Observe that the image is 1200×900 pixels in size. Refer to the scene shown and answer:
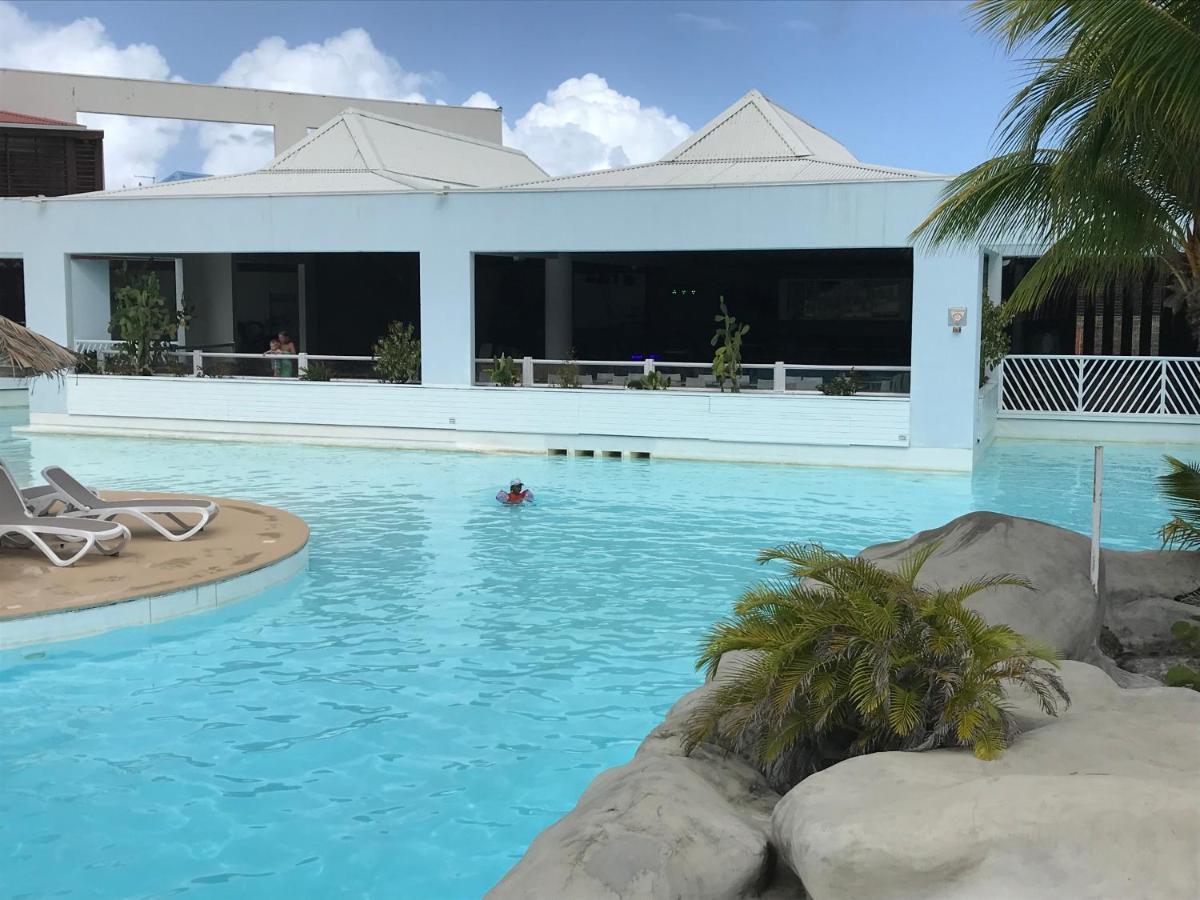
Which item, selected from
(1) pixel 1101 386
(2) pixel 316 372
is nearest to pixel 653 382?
(2) pixel 316 372

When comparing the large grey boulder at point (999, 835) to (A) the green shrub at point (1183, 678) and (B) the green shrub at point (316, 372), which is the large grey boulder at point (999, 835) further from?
(B) the green shrub at point (316, 372)

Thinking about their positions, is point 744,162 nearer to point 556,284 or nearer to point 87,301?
point 556,284

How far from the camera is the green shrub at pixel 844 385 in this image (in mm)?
19219

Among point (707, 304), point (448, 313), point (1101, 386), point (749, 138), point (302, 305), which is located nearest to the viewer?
point (448, 313)

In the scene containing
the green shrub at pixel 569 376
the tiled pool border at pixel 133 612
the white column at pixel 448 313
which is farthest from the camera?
the white column at pixel 448 313

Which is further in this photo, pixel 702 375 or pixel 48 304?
pixel 48 304

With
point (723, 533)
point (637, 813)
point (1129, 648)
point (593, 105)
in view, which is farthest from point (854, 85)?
point (637, 813)

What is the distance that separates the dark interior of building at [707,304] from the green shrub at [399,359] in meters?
4.05

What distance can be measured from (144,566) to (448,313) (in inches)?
435

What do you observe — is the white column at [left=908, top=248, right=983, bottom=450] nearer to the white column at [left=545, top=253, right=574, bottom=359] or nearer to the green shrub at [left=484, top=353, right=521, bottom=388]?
the green shrub at [left=484, top=353, right=521, bottom=388]

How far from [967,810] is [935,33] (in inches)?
2596

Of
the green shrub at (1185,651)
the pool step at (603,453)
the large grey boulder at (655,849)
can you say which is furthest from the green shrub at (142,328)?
the large grey boulder at (655,849)

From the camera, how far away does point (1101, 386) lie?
23391 millimetres

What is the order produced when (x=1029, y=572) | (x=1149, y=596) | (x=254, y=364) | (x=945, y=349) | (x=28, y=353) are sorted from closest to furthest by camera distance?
1. (x=1029, y=572)
2. (x=1149, y=596)
3. (x=28, y=353)
4. (x=945, y=349)
5. (x=254, y=364)
